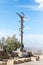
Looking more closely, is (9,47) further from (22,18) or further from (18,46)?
(22,18)

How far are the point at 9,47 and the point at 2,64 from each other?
40065mm

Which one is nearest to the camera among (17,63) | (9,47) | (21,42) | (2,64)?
(2,64)

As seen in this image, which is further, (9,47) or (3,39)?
(3,39)

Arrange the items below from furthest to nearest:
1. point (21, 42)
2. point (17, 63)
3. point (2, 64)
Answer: point (21, 42) < point (17, 63) < point (2, 64)

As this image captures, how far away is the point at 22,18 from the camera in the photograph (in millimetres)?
76062

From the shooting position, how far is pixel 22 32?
243 feet

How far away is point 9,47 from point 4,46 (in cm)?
410

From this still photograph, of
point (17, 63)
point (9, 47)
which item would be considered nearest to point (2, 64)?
point (17, 63)

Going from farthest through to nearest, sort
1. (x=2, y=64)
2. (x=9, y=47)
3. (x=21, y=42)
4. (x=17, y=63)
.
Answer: (x=21, y=42), (x=9, y=47), (x=17, y=63), (x=2, y=64)

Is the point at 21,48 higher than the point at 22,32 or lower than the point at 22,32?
lower

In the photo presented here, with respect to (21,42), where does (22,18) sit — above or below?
above

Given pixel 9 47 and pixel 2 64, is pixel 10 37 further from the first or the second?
pixel 2 64

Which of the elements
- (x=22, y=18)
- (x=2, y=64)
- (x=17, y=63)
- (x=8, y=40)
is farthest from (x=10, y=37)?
(x=2, y=64)

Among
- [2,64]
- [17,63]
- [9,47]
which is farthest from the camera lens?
[9,47]
